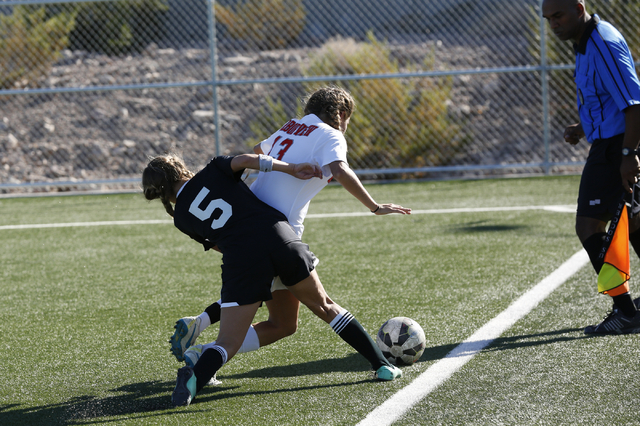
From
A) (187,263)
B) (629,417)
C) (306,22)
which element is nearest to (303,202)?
(629,417)

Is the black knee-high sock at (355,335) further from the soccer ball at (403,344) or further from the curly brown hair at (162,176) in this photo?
the curly brown hair at (162,176)

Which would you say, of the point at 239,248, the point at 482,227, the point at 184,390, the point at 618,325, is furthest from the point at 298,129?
the point at 482,227

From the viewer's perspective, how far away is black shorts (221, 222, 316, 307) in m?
3.19

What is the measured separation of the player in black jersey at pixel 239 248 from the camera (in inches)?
126

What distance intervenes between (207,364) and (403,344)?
3.40 feet

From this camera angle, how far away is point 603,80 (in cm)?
382

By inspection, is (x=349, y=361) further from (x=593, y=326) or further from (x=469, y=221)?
(x=469, y=221)

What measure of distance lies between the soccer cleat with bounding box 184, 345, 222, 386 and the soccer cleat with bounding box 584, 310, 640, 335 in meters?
2.11

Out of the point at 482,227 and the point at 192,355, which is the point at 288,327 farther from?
the point at 482,227

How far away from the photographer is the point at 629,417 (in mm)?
2812

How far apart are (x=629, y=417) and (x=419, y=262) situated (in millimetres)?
3257

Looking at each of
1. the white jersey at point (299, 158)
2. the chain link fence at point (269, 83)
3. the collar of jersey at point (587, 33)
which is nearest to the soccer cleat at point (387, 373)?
the white jersey at point (299, 158)

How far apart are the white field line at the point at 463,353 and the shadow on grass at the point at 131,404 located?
0.31 metres

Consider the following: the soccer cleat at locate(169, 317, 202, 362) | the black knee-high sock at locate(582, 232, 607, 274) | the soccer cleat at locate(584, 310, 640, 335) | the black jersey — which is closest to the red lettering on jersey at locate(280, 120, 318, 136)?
the black jersey
